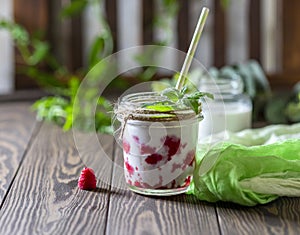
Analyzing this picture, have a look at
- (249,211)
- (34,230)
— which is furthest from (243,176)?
(34,230)

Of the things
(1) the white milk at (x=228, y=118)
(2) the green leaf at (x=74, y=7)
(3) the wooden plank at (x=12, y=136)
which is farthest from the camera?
(2) the green leaf at (x=74, y=7)

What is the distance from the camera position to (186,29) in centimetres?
243

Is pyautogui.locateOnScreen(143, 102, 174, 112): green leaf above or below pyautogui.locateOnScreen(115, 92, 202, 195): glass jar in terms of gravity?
above

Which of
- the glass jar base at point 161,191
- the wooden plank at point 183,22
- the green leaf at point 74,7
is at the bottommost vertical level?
the glass jar base at point 161,191

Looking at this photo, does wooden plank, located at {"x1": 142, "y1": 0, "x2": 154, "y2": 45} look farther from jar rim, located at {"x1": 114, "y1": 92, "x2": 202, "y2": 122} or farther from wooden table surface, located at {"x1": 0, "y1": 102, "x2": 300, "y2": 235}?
jar rim, located at {"x1": 114, "y1": 92, "x2": 202, "y2": 122}

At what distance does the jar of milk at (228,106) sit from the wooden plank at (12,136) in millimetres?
419

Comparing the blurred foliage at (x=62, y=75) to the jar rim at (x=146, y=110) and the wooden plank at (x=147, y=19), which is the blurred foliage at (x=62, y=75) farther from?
the jar rim at (x=146, y=110)

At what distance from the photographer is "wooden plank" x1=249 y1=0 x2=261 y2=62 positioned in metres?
2.43

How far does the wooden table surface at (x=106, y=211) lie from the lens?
1065mm

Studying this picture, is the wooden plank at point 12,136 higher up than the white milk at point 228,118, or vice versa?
the white milk at point 228,118

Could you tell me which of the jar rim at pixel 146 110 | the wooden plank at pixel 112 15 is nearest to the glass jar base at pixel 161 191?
the jar rim at pixel 146 110

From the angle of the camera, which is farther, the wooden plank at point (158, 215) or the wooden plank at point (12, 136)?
the wooden plank at point (12, 136)

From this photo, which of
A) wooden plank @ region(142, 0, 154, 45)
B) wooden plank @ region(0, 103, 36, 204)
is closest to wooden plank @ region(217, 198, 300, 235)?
wooden plank @ region(0, 103, 36, 204)

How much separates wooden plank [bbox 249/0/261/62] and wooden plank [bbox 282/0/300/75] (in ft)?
0.28
